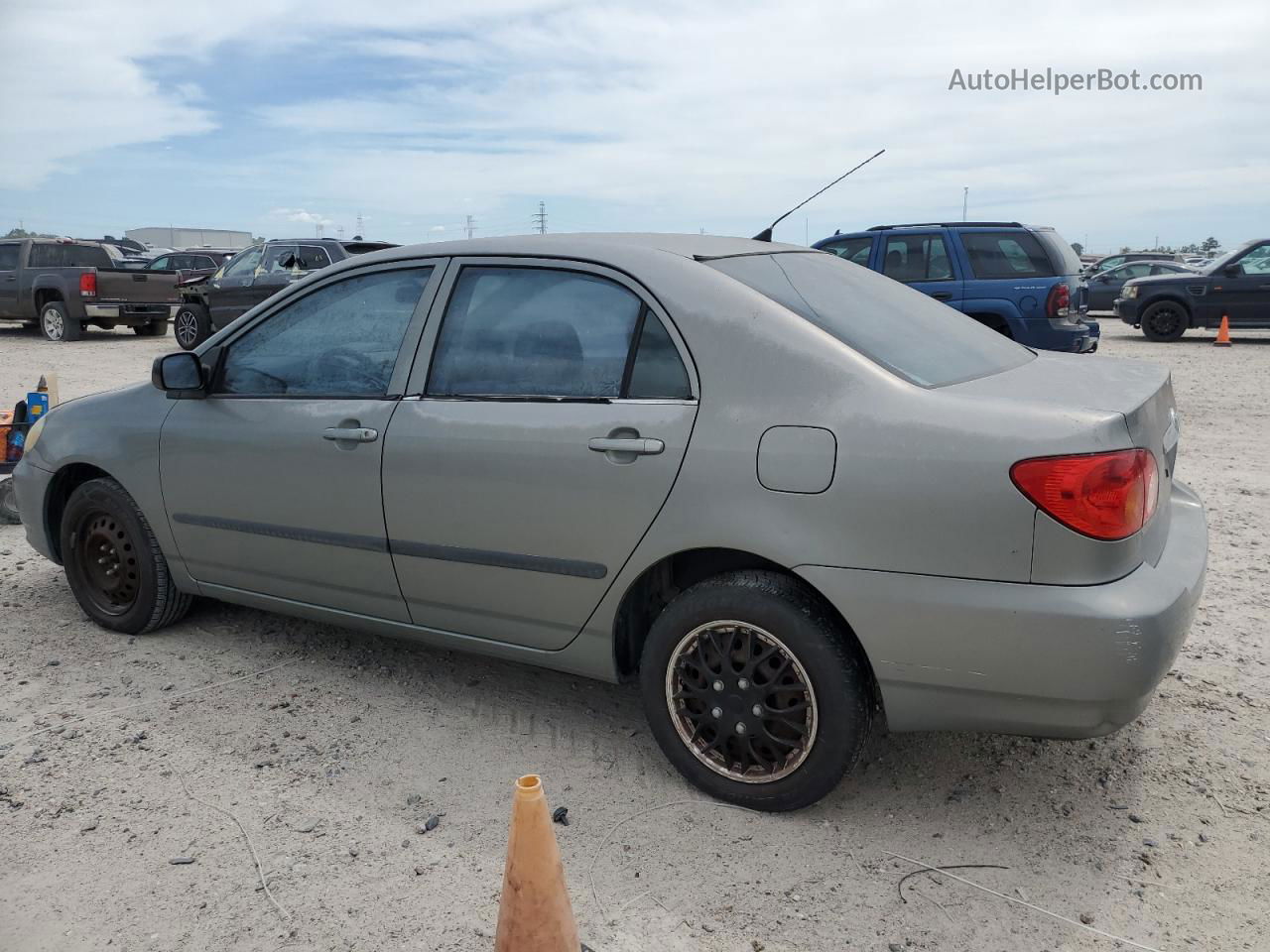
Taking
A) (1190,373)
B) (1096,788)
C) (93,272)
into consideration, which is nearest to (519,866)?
(1096,788)

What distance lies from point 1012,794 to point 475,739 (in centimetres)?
166

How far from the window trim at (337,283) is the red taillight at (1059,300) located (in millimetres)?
8497

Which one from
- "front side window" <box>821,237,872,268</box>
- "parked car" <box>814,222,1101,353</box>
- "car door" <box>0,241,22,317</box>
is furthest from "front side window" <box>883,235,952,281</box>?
"car door" <box>0,241,22,317</box>

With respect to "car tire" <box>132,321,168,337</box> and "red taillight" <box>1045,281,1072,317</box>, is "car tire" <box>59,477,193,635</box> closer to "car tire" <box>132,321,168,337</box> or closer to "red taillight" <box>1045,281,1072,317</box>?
"red taillight" <box>1045,281,1072,317</box>

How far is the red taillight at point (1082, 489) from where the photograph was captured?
2541mm

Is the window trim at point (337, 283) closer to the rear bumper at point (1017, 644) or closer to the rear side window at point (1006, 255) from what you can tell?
the rear bumper at point (1017, 644)

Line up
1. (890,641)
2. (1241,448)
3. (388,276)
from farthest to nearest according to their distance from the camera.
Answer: (1241,448)
(388,276)
(890,641)

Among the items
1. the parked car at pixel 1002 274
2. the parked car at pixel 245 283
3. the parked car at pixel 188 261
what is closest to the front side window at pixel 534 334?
the parked car at pixel 1002 274

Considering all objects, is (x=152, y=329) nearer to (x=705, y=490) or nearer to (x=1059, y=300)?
(x=1059, y=300)

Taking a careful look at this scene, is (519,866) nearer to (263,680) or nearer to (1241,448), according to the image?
(263,680)

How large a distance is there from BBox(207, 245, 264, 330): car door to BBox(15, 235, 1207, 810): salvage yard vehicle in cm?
1360

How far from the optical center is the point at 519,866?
224 cm

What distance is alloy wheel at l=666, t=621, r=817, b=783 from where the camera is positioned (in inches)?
115

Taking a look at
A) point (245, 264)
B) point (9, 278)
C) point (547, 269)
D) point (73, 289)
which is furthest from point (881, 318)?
point (9, 278)
